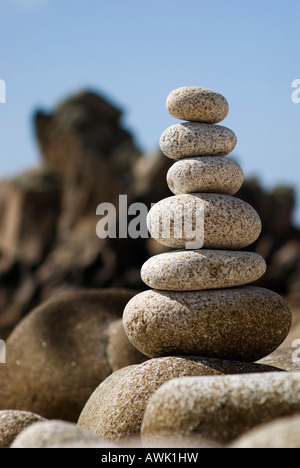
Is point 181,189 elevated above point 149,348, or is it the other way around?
point 181,189

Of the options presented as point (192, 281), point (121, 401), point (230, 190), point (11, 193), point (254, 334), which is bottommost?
point (11, 193)

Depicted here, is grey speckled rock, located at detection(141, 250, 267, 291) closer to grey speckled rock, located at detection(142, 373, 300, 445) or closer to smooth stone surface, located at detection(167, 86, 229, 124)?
smooth stone surface, located at detection(167, 86, 229, 124)

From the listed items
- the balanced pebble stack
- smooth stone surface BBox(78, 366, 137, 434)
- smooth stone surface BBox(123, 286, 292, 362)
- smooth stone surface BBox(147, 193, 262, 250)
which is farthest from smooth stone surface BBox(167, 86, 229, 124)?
smooth stone surface BBox(78, 366, 137, 434)

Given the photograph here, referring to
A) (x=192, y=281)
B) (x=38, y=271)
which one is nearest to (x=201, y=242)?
(x=192, y=281)

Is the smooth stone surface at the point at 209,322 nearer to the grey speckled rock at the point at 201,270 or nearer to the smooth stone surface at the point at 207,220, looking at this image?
the grey speckled rock at the point at 201,270

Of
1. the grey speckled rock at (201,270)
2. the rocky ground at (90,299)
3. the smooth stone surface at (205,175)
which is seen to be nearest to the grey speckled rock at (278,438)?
the rocky ground at (90,299)

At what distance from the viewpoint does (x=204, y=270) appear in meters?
5.04

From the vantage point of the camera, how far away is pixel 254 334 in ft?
16.8

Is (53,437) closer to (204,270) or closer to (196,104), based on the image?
(204,270)

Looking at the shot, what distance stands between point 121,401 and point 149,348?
686mm

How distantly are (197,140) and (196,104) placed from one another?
13.4 inches
